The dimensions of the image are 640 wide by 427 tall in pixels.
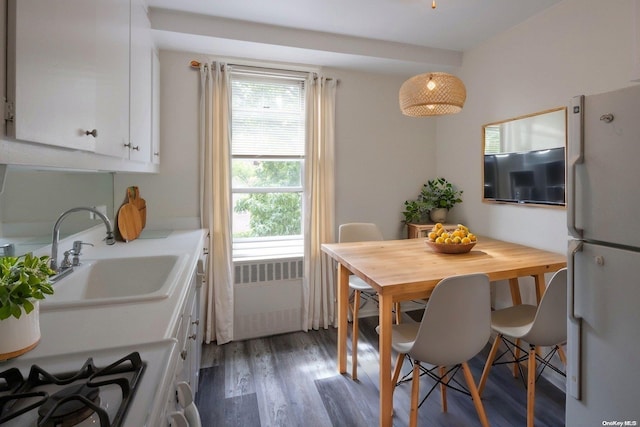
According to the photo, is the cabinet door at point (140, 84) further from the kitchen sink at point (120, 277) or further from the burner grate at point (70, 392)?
the burner grate at point (70, 392)

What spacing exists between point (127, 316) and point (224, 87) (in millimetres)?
2185

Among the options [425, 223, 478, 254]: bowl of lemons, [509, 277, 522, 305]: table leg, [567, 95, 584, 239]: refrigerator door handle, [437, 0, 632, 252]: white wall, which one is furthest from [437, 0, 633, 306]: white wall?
[567, 95, 584, 239]: refrigerator door handle

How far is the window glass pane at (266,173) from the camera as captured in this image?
2.94 metres

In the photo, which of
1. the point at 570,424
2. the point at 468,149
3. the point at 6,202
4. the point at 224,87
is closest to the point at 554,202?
the point at 468,149

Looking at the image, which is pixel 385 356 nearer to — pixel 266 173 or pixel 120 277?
pixel 120 277

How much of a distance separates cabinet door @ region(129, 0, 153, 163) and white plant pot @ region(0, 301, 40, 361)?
994 millimetres

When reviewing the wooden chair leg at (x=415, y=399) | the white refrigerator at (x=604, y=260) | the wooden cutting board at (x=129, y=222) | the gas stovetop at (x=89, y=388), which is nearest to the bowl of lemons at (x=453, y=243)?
the white refrigerator at (x=604, y=260)

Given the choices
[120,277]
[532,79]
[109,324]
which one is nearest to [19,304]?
[109,324]

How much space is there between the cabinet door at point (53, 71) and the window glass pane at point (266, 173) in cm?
180

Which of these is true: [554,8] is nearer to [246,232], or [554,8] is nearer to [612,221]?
[612,221]

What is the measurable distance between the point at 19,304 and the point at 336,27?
256 cm

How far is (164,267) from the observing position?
1.68m

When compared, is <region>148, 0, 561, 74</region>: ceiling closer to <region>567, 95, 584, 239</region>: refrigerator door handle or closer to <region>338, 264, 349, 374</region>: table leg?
<region>567, 95, 584, 239</region>: refrigerator door handle

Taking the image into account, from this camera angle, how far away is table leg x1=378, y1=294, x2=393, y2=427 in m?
1.60
